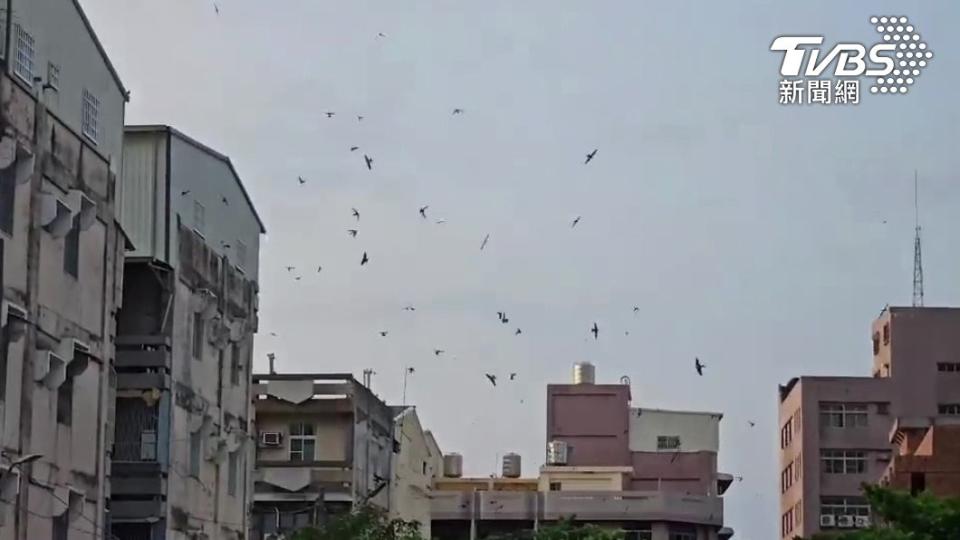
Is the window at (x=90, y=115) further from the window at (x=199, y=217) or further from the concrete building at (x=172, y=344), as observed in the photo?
the window at (x=199, y=217)

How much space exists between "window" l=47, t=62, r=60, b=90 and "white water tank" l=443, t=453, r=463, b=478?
51.1m

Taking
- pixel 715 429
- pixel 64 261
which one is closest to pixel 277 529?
pixel 64 261

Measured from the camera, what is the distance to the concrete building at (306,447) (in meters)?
58.3

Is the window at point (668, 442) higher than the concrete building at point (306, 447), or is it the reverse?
the window at point (668, 442)

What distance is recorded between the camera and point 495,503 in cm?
7956

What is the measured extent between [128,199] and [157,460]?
18.3 ft

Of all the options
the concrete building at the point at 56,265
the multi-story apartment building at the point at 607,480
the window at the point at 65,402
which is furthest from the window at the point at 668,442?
the window at the point at 65,402

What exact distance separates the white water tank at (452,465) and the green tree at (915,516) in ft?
143

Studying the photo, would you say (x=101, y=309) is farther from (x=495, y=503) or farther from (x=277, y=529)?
(x=495, y=503)

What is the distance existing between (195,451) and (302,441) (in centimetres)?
1492

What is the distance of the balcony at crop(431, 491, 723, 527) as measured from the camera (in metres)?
77.4

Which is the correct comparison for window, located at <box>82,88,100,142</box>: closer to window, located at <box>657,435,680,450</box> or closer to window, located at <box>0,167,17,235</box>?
window, located at <box>0,167,17,235</box>

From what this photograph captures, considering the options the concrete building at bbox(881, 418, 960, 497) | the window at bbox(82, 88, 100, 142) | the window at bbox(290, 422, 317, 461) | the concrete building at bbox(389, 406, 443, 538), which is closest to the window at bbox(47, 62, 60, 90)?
the window at bbox(82, 88, 100, 142)

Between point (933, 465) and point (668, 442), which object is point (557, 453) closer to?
point (668, 442)
